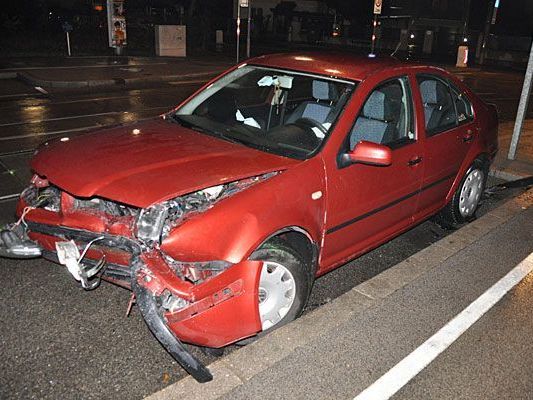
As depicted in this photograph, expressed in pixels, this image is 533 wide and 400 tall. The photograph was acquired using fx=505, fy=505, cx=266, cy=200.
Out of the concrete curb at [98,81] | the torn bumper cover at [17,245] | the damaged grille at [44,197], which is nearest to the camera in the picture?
the torn bumper cover at [17,245]

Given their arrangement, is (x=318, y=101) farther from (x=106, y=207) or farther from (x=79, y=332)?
(x=79, y=332)

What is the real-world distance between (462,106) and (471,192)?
38.5 inches

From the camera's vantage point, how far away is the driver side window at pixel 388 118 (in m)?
4.12

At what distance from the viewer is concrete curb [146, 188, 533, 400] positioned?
9.11 feet

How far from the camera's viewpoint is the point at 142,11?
31.5 m

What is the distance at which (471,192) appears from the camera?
5.49m

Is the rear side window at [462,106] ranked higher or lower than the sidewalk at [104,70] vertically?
higher

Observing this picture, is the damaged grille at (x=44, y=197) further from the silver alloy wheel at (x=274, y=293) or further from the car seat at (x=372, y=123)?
the car seat at (x=372, y=123)

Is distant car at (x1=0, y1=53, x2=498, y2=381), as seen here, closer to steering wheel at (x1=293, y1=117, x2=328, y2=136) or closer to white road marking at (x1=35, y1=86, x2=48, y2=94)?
steering wheel at (x1=293, y1=117, x2=328, y2=136)

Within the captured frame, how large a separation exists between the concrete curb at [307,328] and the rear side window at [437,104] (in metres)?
1.09

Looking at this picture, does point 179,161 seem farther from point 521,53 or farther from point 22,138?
point 521,53

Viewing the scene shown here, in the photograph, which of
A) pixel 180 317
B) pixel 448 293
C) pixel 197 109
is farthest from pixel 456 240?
pixel 180 317

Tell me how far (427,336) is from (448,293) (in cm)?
66

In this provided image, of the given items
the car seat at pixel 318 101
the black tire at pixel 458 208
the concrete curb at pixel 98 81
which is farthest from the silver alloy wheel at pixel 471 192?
the concrete curb at pixel 98 81
